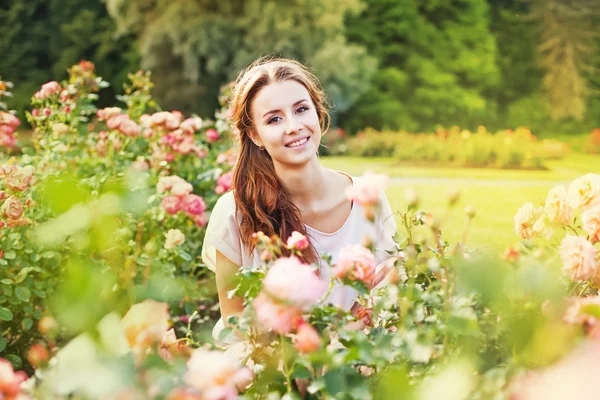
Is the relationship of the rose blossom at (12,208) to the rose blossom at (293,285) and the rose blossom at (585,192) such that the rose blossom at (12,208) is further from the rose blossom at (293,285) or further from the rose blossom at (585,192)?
the rose blossom at (585,192)

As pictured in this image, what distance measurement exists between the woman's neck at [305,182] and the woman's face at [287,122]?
4 cm

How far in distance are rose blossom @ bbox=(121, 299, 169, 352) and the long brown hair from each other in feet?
3.95

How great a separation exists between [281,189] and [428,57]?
50.1 feet

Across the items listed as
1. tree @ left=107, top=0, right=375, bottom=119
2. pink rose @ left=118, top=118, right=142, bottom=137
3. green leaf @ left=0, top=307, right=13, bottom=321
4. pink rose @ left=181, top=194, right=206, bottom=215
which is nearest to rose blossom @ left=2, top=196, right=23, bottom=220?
green leaf @ left=0, top=307, right=13, bottom=321

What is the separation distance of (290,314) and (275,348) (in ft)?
0.77

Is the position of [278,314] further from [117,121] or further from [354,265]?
[117,121]

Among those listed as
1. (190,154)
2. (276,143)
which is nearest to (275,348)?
(276,143)

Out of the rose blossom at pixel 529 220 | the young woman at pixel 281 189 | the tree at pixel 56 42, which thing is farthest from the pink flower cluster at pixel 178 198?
the tree at pixel 56 42

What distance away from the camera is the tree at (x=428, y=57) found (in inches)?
630

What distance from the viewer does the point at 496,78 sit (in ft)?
54.3

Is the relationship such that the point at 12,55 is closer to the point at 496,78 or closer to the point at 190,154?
the point at 496,78

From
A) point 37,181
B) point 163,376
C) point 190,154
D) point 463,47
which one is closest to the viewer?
point 163,376

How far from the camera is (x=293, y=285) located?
2.89ft

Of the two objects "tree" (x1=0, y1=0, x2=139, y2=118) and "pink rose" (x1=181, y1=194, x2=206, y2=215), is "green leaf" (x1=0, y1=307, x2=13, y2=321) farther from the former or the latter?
"tree" (x1=0, y1=0, x2=139, y2=118)
